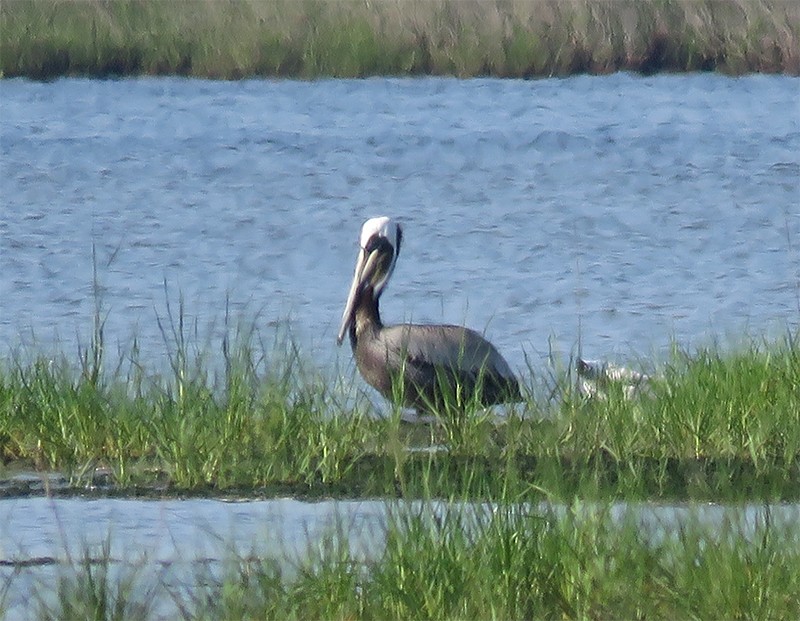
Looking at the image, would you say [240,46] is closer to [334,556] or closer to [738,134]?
[738,134]

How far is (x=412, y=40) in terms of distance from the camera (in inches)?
846

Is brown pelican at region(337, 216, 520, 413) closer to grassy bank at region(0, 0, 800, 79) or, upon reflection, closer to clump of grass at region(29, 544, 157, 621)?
clump of grass at region(29, 544, 157, 621)

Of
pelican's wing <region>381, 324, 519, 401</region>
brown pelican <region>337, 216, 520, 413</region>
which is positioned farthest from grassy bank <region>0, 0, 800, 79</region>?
pelican's wing <region>381, 324, 519, 401</region>

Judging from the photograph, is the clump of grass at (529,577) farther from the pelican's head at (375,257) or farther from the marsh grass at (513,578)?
the pelican's head at (375,257)

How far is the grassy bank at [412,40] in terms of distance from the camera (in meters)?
21.4

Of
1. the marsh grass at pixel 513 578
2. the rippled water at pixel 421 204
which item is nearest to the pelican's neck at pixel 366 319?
the rippled water at pixel 421 204

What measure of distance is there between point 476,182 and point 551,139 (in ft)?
10.2

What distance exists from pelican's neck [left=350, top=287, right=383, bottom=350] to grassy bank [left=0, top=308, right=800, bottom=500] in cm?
119

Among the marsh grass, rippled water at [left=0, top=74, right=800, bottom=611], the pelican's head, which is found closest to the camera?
the marsh grass

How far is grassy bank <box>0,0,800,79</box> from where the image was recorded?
21406 mm

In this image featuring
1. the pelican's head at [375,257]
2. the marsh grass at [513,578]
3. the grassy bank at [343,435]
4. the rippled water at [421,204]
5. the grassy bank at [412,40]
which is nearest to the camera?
the marsh grass at [513,578]

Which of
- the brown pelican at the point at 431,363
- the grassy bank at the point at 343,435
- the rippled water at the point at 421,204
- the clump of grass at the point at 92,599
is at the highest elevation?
the clump of grass at the point at 92,599

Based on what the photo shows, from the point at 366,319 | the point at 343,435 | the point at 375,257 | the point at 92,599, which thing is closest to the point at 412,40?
the point at 375,257

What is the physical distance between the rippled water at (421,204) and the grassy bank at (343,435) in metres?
0.72
